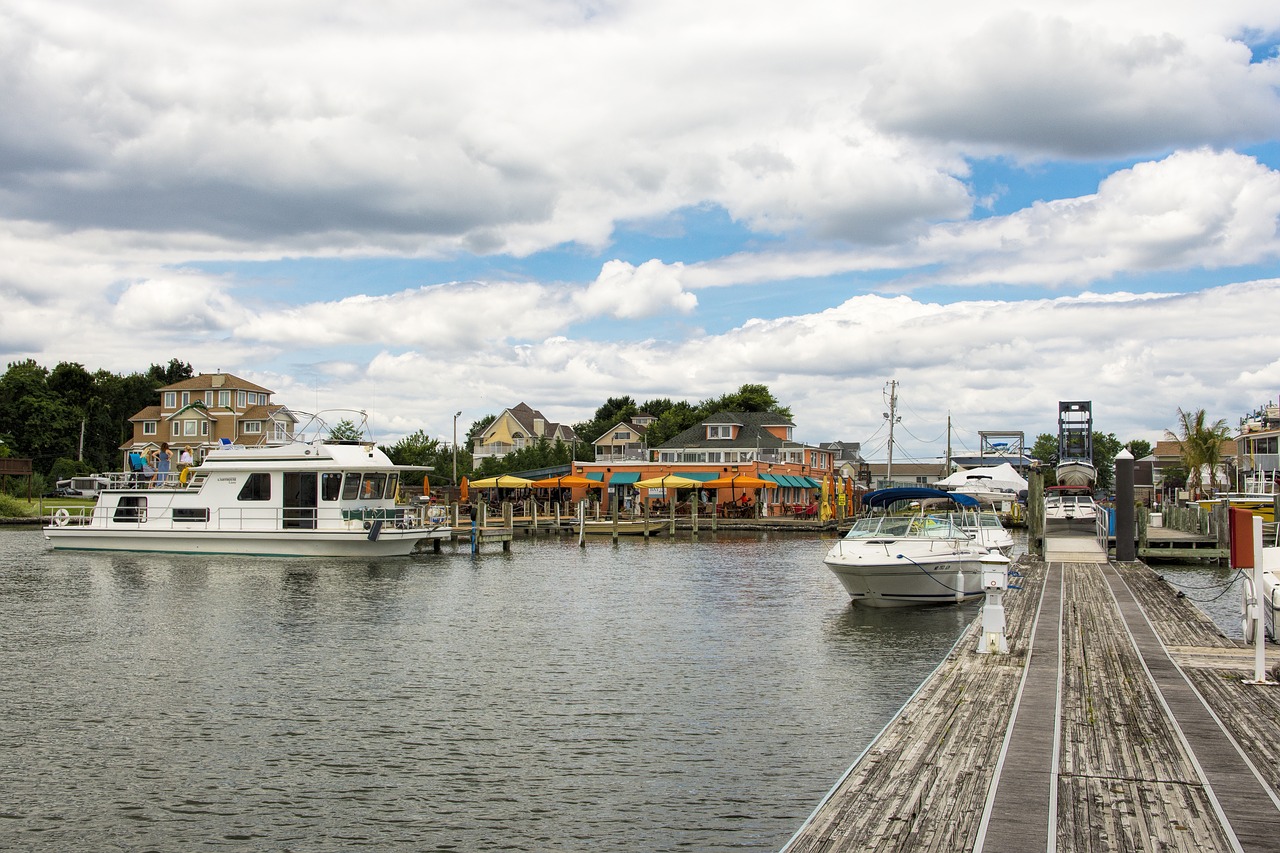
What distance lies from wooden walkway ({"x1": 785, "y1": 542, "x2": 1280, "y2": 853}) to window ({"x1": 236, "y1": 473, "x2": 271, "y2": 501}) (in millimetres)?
31489

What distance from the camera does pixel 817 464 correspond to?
87.7 m

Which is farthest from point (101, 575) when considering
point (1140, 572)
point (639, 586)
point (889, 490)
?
point (1140, 572)

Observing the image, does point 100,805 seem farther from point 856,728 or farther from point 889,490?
point 889,490

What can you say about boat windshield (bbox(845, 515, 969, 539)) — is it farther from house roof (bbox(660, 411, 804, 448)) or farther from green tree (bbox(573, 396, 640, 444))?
green tree (bbox(573, 396, 640, 444))

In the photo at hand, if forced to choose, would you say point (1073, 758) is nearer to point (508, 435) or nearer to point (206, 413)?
point (206, 413)

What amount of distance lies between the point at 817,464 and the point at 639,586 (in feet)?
186

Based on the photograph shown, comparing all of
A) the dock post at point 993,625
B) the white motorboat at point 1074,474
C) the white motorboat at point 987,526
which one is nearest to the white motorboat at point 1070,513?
the white motorboat at point 1074,474

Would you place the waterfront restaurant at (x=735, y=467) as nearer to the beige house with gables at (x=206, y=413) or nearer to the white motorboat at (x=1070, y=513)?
the white motorboat at (x=1070, y=513)

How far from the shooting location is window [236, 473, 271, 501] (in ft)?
137

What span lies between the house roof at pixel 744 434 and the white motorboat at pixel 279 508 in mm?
45013

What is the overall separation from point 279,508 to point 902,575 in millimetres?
25727

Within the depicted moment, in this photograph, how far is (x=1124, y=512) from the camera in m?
33.7

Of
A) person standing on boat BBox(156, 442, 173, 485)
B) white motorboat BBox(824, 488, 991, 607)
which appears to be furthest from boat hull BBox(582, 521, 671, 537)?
white motorboat BBox(824, 488, 991, 607)

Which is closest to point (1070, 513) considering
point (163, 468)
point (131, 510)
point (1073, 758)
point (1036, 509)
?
point (1036, 509)
